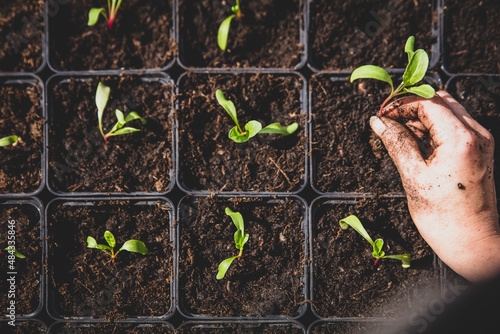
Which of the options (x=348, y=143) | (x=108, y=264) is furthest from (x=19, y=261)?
(x=348, y=143)

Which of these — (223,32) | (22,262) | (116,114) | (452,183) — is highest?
(223,32)

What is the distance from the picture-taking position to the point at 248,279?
4.11 feet

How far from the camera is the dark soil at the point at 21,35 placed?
129cm

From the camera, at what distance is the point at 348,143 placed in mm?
1243

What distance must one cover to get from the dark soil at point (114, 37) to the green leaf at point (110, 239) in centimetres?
67

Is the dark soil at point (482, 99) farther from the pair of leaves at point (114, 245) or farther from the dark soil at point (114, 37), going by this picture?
the pair of leaves at point (114, 245)

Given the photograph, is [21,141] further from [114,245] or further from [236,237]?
[236,237]

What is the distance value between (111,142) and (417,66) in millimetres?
Result: 1174

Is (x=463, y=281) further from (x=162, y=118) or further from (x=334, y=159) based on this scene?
(x=162, y=118)

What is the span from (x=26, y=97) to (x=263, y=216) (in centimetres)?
110

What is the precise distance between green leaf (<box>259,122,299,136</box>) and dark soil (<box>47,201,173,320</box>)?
1.68 feet

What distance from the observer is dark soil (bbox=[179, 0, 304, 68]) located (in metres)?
1.27

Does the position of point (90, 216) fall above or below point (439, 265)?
above

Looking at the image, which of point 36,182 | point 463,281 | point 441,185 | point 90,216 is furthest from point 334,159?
point 36,182
